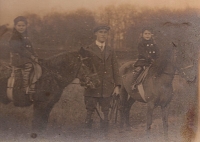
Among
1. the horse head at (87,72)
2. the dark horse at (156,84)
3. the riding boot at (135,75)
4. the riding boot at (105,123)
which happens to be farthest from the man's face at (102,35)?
the riding boot at (105,123)

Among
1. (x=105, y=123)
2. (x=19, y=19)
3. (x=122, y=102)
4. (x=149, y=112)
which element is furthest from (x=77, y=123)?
(x=19, y=19)

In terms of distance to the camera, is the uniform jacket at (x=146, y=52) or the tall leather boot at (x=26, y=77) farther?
the uniform jacket at (x=146, y=52)

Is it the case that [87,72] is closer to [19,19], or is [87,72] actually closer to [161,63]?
[161,63]

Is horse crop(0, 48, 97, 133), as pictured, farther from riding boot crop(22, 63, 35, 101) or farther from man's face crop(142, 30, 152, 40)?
man's face crop(142, 30, 152, 40)

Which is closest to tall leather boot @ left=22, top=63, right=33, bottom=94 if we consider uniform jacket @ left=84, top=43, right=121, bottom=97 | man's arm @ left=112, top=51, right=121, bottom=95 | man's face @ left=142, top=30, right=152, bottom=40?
uniform jacket @ left=84, top=43, right=121, bottom=97

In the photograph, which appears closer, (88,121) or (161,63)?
(88,121)

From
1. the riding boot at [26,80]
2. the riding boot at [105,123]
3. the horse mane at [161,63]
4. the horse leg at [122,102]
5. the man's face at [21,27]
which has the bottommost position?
the riding boot at [105,123]

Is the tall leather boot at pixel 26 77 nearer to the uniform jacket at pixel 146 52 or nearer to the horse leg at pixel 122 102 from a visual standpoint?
the horse leg at pixel 122 102
